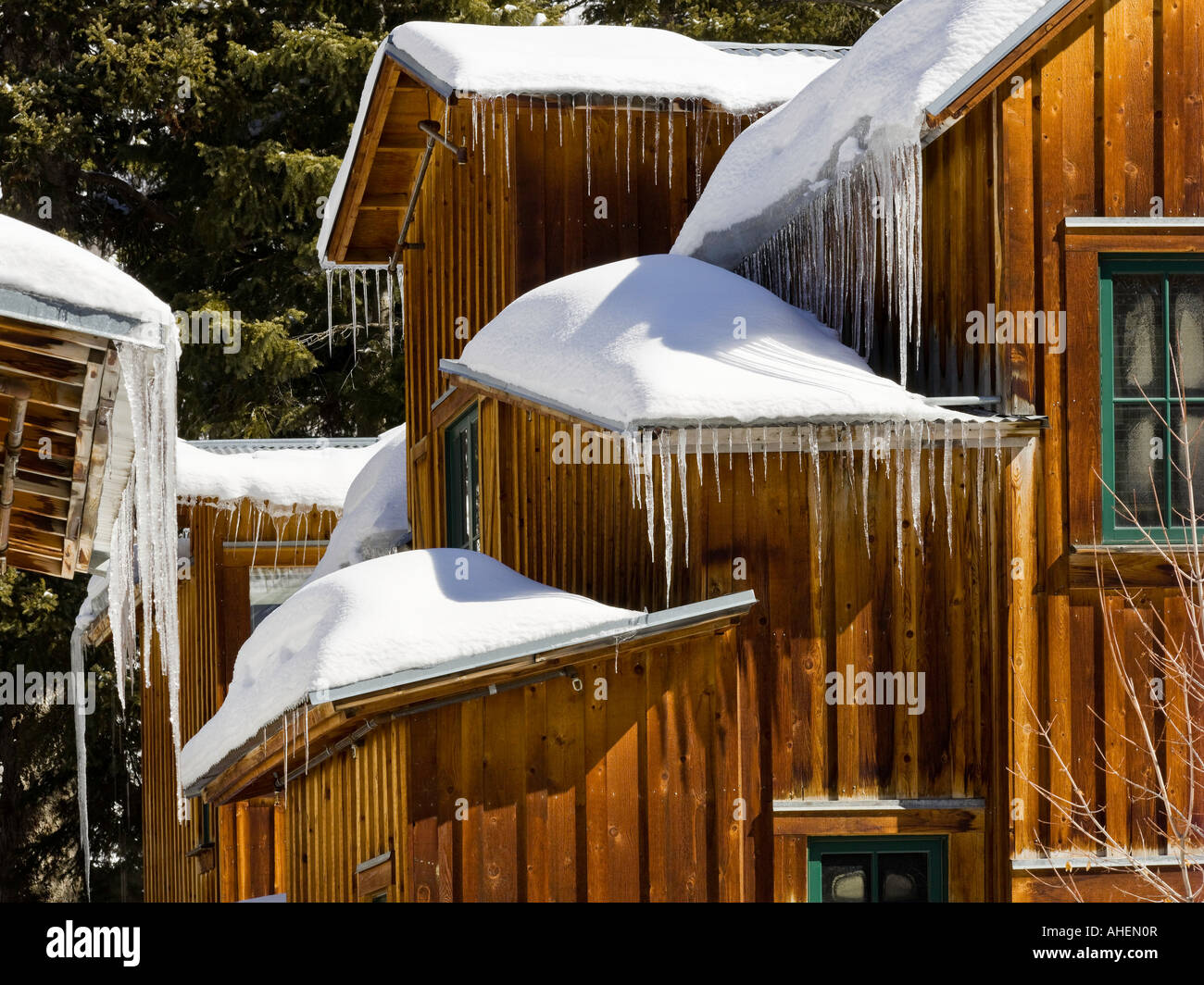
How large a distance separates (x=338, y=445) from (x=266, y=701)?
36.4 ft

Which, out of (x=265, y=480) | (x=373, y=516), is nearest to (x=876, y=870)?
(x=373, y=516)

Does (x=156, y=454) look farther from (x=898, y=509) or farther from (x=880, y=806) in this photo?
(x=880, y=806)

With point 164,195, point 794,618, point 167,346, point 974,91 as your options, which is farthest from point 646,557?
point 164,195

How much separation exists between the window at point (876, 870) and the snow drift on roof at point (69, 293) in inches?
200

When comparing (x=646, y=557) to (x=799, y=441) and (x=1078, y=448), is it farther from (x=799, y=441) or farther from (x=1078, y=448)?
(x=1078, y=448)

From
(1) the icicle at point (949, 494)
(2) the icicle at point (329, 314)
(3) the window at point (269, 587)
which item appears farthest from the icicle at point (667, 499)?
(2) the icicle at point (329, 314)

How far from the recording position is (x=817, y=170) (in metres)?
10.2

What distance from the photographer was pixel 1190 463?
30.3ft

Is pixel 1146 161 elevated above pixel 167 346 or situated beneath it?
elevated above

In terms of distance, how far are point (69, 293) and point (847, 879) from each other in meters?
5.54

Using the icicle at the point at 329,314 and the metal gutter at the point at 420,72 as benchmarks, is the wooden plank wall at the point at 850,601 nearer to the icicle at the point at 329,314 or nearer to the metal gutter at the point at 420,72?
the metal gutter at the point at 420,72

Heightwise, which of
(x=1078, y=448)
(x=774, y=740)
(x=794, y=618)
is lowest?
(x=774, y=740)
